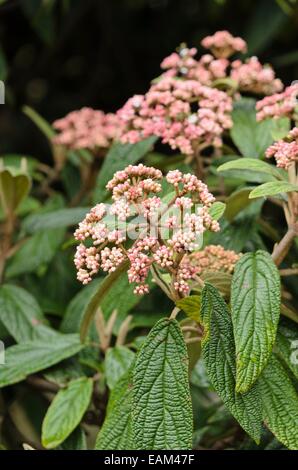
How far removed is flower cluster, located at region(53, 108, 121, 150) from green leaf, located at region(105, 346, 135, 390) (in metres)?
0.51

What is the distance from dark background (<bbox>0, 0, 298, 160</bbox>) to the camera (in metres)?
2.54

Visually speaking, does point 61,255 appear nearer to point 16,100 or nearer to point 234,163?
point 234,163

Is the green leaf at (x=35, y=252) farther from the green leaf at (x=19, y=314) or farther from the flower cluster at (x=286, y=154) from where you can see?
the flower cluster at (x=286, y=154)

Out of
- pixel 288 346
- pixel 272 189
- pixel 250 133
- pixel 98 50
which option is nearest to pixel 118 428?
pixel 288 346

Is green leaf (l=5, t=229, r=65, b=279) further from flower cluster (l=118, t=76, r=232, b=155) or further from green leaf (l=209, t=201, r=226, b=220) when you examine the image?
green leaf (l=209, t=201, r=226, b=220)

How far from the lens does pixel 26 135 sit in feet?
8.85

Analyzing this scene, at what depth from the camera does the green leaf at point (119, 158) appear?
1.47 meters

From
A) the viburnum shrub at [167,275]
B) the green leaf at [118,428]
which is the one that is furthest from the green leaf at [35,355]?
the green leaf at [118,428]

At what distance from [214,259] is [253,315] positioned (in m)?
0.20

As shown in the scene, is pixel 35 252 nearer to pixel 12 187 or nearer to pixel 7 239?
pixel 7 239

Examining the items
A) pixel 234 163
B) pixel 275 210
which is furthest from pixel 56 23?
pixel 234 163

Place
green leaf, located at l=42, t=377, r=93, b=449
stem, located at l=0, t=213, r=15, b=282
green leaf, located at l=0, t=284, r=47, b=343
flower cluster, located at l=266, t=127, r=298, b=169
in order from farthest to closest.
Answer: stem, located at l=0, t=213, r=15, b=282, green leaf, located at l=0, t=284, r=47, b=343, green leaf, located at l=42, t=377, r=93, b=449, flower cluster, located at l=266, t=127, r=298, b=169

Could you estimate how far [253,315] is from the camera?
3.16ft

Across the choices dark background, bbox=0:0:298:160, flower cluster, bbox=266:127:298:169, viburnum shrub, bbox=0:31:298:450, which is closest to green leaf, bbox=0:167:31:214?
viburnum shrub, bbox=0:31:298:450
